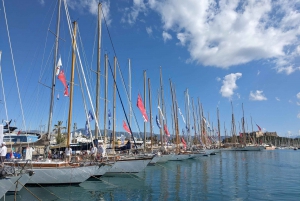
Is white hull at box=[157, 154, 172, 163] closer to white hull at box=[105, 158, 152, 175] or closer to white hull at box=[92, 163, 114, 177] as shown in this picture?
white hull at box=[105, 158, 152, 175]

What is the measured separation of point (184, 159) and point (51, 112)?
33.9m

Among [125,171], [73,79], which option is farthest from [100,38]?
[125,171]

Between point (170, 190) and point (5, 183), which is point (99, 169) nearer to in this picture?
point (170, 190)

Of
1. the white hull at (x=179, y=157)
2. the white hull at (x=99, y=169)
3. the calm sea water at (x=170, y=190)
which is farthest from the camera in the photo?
the white hull at (x=179, y=157)

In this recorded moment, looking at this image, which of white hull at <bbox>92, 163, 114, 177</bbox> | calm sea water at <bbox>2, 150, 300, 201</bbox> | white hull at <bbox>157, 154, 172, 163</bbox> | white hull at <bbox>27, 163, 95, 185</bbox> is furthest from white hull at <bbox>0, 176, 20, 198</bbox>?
white hull at <bbox>157, 154, 172, 163</bbox>

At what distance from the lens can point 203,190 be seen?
65.0 feet

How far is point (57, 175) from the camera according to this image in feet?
62.3

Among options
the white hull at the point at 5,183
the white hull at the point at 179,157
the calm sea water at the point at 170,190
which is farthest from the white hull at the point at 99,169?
the white hull at the point at 179,157

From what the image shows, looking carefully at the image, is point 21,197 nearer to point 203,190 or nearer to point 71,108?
point 71,108

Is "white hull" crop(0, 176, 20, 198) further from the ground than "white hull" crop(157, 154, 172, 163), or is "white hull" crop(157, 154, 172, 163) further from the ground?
"white hull" crop(0, 176, 20, 198)

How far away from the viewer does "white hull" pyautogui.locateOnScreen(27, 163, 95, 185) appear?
18766mm

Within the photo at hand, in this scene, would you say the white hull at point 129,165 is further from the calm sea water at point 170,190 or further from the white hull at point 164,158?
the white hull at point 164,158

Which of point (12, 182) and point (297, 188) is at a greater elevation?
point (12, 182)

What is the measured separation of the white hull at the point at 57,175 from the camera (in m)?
18.8
